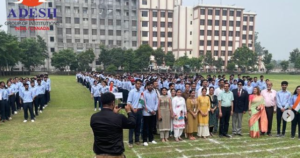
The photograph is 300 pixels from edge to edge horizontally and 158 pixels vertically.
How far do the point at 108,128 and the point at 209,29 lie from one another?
5832cm

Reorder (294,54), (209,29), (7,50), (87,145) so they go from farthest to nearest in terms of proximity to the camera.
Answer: (209,29), (294,54), (7,50), (87,145)

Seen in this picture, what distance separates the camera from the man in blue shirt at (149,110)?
628cm

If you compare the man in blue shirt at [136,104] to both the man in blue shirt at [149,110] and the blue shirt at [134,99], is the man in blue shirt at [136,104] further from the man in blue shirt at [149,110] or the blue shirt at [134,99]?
the man in blue shirt at [149,110]

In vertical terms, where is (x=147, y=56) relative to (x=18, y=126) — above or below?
above

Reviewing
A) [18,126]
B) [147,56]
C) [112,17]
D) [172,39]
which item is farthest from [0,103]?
[172,39]

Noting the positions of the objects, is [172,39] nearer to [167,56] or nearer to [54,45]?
[167,56]

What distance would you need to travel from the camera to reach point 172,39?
60188mm

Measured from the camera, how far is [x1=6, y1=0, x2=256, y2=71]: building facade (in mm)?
52812

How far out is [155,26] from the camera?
58.5 metres

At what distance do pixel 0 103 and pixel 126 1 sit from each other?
52225 millimetres

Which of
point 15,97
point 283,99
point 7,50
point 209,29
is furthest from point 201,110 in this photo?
point 209,29

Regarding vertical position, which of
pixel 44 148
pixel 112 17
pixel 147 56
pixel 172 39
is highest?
pixel 112 17

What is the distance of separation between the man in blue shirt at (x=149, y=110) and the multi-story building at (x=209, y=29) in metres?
52.2

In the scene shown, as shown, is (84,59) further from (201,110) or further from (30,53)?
(201,110)
